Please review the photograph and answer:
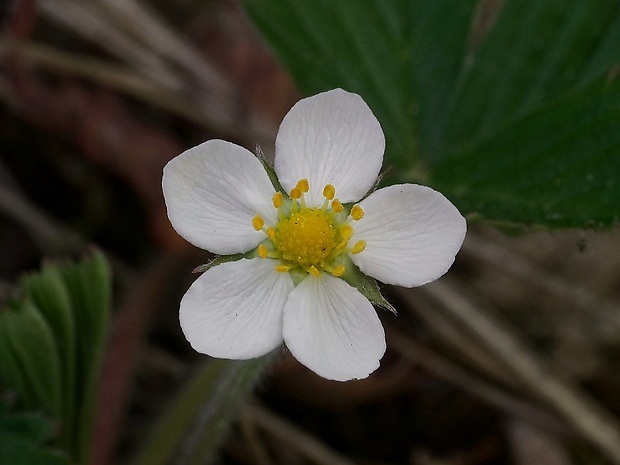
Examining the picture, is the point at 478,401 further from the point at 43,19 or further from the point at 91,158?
the point at 43,19

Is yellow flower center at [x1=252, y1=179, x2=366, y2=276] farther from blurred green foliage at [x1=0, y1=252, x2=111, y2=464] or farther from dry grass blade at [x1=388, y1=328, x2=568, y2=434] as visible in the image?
dry grass blade at [x1=388, y1=328, x2=568, y2=434]

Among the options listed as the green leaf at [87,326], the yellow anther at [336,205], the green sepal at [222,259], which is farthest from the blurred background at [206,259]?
the yellow anther at [336,205]

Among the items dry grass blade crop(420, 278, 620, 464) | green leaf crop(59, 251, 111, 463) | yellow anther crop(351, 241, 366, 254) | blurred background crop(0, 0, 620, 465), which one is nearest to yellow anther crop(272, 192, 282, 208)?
yellow anther crop(351, 241, 366, 254)

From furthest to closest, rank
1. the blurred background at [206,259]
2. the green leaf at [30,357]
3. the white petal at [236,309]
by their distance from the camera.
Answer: the blurred background at [206,259] → the green leaf at [30,357] → the white petal at [236,309]

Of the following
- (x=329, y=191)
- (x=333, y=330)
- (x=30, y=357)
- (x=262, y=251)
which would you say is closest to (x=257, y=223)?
(x=262, y=251)

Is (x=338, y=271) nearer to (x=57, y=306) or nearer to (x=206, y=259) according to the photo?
(x=57, y=306)

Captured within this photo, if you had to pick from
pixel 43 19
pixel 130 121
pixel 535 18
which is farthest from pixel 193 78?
pixel 535 18

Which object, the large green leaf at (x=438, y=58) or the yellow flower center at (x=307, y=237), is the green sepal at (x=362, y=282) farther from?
the large green leaf at (x=438, y=58)
